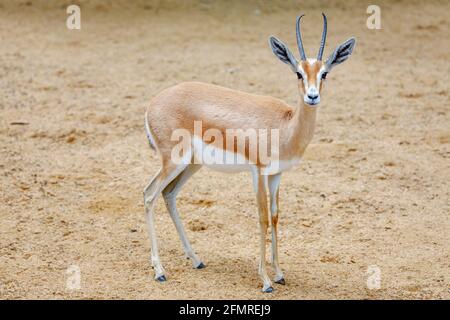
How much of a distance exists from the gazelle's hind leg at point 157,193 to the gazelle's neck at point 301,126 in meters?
0.98

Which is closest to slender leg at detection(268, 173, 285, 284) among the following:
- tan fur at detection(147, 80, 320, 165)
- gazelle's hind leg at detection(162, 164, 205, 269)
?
tan fur at detection(147, 80, 320, 165)

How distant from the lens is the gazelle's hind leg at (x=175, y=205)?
22.8 ft

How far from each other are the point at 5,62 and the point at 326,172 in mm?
6288

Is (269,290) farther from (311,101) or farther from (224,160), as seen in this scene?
(311,101)

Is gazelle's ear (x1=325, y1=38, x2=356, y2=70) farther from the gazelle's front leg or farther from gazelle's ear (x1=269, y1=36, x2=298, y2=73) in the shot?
the gazelle's front leg

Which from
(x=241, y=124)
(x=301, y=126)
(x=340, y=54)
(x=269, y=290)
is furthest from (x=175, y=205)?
(x=340, y=54)

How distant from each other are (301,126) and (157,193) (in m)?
1.42

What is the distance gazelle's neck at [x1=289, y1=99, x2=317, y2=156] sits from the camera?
6243mm

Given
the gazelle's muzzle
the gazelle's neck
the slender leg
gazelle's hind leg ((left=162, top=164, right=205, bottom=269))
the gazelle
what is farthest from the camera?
gazelle's hind leg ((left=162, top=164, right=205, bottom=269))

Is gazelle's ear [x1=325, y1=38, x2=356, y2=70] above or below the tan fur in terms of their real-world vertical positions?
above

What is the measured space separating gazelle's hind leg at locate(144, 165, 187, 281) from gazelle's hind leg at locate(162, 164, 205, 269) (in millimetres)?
264

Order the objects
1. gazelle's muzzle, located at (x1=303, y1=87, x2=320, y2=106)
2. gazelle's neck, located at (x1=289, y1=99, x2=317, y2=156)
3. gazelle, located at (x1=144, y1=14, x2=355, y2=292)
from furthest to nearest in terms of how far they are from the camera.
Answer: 1. gazelle, located at (x1=144, y1=14, x2=355, y2=292)
2. gazelle's neck, located at (x1=289, y1=99, x2=317, y2=156)
3. gazelle's muzzle, located at (x1=303, y1=87, x2=320, y2=106)

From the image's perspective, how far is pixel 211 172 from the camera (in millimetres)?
9031

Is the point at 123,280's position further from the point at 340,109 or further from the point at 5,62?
the point at 5,62
